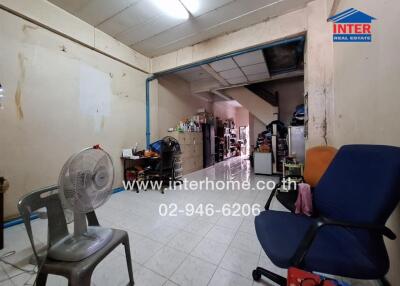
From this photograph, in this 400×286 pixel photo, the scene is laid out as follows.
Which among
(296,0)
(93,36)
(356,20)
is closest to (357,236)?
(356,20)

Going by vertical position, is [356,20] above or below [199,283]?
above

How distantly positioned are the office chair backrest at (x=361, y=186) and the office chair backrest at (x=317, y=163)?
0.95m

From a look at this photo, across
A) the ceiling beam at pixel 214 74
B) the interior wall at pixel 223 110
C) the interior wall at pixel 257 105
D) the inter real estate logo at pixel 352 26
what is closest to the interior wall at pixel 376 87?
the inter real estate logo at pixel 352 26

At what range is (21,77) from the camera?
2303mm

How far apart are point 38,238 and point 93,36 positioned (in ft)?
10.4

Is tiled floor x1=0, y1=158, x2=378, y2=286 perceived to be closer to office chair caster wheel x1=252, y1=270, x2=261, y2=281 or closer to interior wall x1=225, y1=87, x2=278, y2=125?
office chair caster wheel x1=252, y1=270, x2=261, y2=281

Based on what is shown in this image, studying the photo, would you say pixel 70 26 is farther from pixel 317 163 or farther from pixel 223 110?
pixel 223 110

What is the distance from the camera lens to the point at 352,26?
181cm

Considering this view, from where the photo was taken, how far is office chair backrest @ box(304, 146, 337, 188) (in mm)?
2098

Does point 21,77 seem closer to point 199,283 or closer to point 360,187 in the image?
point 199,283

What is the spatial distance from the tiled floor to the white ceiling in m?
3.07

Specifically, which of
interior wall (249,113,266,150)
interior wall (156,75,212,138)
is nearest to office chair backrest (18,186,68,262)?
interior wall (156,75,212,138)

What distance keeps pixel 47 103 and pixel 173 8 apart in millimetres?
2372

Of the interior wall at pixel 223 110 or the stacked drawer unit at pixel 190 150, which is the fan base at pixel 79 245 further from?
the interior wall at pixel 223 110
